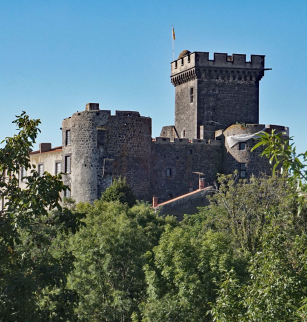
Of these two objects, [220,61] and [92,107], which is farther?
[220,61]

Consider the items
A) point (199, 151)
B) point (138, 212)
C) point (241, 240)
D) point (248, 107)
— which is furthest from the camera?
point (248, 107)

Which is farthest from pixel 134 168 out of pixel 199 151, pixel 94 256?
pixel 94 256

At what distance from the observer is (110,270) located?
28422 millimetres

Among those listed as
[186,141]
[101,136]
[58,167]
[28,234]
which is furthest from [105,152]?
[28,234]

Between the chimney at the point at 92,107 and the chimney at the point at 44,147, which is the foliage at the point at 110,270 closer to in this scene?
the chimney at the point at 92,107

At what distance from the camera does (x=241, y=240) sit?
1361 inches

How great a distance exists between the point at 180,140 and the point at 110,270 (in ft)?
68.2

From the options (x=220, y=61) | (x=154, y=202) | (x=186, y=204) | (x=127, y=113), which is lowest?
(x=186, y=204)

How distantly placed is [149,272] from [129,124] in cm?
1832

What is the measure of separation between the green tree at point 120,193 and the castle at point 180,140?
1157 mm

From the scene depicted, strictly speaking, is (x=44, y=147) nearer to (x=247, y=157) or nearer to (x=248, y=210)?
(x=247, y=157)

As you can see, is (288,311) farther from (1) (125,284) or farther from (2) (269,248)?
(1) (125,284)

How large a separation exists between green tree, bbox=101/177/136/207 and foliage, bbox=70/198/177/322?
9.11 m

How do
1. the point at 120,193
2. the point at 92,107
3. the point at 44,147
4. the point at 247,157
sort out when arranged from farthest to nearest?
the point at 44,147 → the point at 247,157 → the point at 92,107 → the point at 120,193
